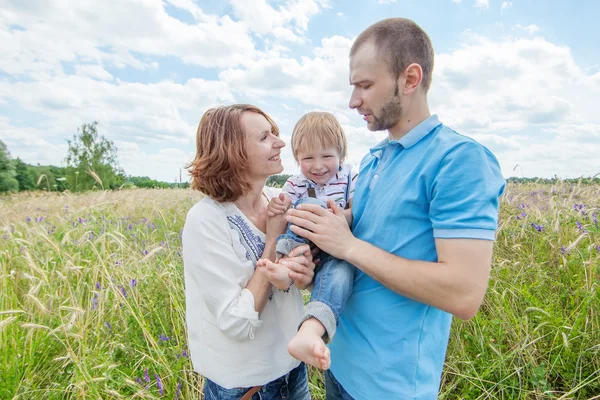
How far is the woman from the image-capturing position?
157 centimetres

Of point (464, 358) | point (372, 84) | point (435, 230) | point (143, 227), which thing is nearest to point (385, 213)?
point (435, 230)

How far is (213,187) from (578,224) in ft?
11.4

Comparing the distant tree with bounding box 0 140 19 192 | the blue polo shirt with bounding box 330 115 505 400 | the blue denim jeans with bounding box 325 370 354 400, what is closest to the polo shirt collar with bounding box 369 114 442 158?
the blue polo shirt with bounding box 330 115 505 400

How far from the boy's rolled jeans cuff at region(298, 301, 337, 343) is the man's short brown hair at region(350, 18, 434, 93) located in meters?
0.93

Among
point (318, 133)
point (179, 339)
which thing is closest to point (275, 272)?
point (318, 133)

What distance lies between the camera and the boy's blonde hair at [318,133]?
2338mm

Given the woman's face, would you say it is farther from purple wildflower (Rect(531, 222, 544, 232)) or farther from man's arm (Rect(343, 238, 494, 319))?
purple wildflower (Rect(531, 222, 544, 232))

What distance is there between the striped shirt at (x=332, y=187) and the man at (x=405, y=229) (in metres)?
0.68

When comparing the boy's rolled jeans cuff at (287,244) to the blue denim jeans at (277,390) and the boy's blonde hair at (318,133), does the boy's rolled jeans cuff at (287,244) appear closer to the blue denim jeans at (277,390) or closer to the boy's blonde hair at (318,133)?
the blue denim jeans at (277,390)

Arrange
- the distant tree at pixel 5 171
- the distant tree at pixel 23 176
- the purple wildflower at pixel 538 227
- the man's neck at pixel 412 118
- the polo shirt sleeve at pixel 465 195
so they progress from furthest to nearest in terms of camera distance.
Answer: the distant tree at pixel 23 176 < the distant tree at pixel 5 171 < the purple wildflower at pixel 538 227 < the man's neck at pixel 412 118 < the polo shirt sleeve at pixel 465 195

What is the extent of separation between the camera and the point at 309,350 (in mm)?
1276

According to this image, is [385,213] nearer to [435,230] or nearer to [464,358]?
[435,230]

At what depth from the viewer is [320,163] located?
2352mm

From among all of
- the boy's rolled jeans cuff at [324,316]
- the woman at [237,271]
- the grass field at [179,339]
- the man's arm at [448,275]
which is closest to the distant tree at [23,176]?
the grass field at [179,339]
